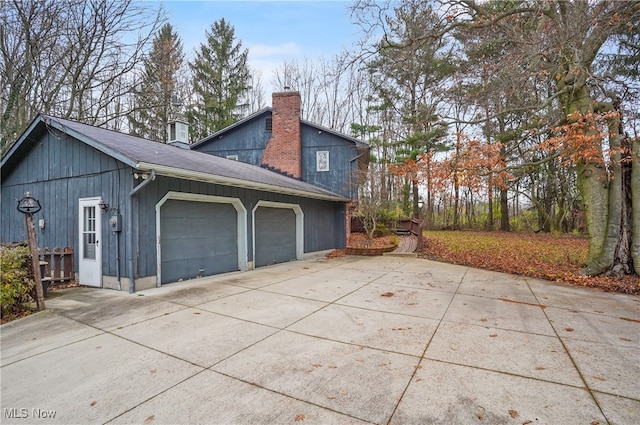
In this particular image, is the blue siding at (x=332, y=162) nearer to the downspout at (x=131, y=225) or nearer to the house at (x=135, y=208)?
the house at (x=135, y=208)

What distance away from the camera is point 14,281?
4.50 metres

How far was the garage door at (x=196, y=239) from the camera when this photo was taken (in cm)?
652

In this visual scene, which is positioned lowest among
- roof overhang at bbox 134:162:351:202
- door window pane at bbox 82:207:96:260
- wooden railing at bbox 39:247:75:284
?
wooden railing at bbox 39:247:75:284

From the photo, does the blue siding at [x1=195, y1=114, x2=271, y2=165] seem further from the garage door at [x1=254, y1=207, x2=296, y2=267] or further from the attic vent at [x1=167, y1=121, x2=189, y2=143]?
the garage door at [x1=254, y1=207, x2=296, y2=267]

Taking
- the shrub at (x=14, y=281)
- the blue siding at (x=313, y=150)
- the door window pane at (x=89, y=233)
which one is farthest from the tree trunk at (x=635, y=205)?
the door window pane at (x=89, y=233)

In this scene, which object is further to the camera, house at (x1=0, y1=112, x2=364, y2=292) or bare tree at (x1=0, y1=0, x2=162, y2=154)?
bare tree at (x1=0, y1=0, x2=162, y2=154)

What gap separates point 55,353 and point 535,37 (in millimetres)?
10577

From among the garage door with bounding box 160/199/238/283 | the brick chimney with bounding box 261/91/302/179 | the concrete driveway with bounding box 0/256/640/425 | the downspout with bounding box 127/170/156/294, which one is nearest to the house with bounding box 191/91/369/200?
the brick chimney with bounding box 261/91/302/179

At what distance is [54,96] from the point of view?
953 centimetres

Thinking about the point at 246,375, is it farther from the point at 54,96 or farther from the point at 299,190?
the point at 54,96

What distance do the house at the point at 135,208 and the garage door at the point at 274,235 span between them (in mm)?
32

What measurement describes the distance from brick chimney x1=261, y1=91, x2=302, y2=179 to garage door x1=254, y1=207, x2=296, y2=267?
383 centimetres

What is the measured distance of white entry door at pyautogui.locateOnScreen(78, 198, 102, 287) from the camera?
6.30 m

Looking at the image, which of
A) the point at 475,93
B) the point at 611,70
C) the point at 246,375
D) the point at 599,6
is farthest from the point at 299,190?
the point at 611,70
